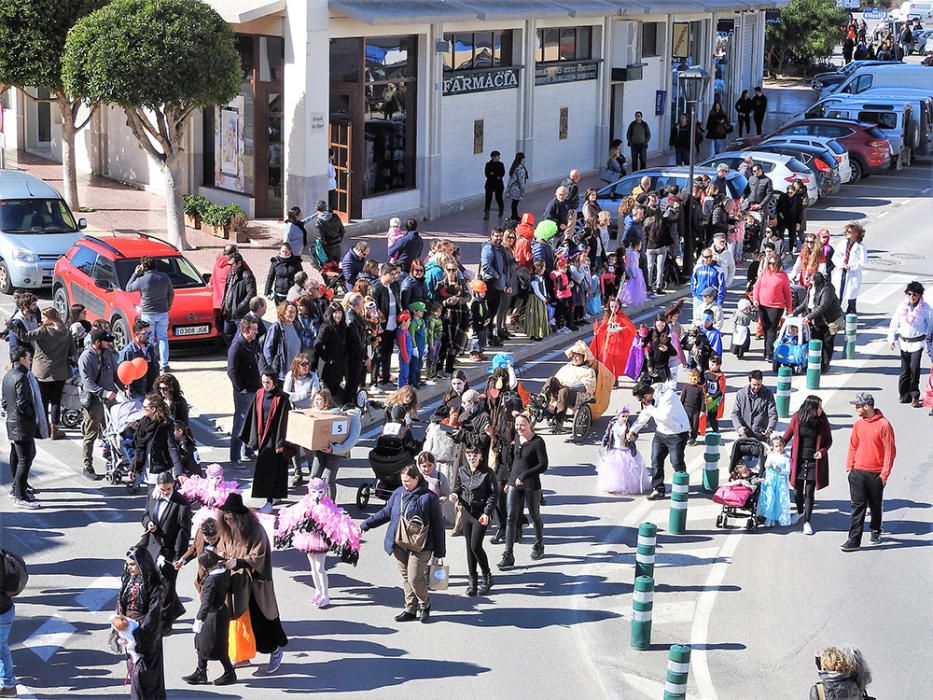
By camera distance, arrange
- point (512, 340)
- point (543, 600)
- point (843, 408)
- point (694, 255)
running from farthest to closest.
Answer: point (694, 255) < point (512, 340) < point (843, 408) < point (543, 600)

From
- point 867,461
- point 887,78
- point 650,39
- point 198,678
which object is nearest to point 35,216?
point 198,678

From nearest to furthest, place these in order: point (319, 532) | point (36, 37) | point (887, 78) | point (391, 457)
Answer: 1. point (319, 532)
2. point (391, 457)
3. point (36, 37)
4. point (887, 78)

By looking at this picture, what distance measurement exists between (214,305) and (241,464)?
174 inches

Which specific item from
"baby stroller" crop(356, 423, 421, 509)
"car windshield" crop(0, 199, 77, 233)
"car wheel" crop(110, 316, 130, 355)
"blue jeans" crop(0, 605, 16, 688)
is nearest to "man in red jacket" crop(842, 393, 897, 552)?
"baby stroller" crop(356, 423, 421, 509)

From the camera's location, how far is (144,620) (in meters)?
11.2

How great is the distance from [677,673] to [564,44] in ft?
91.5

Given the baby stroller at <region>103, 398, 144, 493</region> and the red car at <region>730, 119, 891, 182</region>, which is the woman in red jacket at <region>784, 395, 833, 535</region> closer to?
the baby stroller at <region>103, 398, 144, 493</region>

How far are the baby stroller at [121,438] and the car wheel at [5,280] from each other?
337 inches

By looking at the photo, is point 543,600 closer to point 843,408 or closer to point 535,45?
point 843,408

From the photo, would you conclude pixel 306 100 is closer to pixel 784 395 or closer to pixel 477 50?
pixel 477 50

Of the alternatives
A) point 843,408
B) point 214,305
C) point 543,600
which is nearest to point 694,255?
point 843,408

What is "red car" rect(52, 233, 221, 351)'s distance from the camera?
2080 centimetres

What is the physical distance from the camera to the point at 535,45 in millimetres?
35156

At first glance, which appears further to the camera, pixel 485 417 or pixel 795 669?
pixel 485 417
